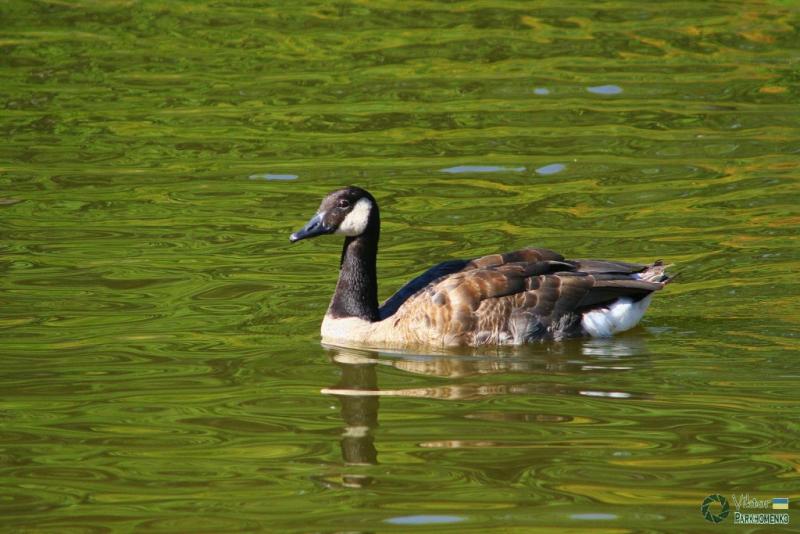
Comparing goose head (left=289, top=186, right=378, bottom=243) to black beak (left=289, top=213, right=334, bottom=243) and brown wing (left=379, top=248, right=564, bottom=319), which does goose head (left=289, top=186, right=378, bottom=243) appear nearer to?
black beak (left=289, top=213, right=334, bottom=243)

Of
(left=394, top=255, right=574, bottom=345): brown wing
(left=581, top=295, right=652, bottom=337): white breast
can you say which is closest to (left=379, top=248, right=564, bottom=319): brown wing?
(left=394, top=255, right=574, bottom=345): brown wing

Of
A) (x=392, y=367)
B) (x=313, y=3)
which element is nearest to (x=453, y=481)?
(x=392, y=367)

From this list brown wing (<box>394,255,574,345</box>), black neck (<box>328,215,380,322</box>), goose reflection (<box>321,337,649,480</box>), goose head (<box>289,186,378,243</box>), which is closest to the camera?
goose reflection (<box>321,337,649,480</box>)

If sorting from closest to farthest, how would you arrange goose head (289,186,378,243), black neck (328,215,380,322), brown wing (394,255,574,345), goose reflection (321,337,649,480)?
goose reflection (321,337,649,480)
brown wing (394,255,574,345)
goose head (289,186,378,243)
black neck (328,215,380,322)

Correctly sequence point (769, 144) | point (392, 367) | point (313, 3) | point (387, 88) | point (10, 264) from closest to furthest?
point (392, 367) → point (10, 264) → point (769, 144) → point (387, 88) → point (313, 3)

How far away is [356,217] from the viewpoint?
1203 cm

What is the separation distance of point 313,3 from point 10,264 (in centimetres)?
956

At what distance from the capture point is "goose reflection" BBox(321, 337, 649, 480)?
32.3 ft

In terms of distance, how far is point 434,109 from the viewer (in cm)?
1783

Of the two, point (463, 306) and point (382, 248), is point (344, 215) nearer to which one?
point (463, 306)

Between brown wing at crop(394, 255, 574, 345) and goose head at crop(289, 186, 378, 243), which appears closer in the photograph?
brown wing at crop(394, 255, 574, 345)

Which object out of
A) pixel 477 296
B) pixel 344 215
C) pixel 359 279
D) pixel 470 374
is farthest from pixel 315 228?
pixel 470 374

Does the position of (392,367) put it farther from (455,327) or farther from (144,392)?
(144,392)

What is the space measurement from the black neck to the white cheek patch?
7 cm
